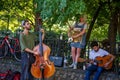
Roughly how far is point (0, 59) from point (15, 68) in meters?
1.53

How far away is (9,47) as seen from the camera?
572 inches

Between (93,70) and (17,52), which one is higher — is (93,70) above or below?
below

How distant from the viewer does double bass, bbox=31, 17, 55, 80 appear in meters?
8.75

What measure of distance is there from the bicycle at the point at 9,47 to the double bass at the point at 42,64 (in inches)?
210

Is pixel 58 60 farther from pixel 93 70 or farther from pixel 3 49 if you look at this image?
pixel 3 49

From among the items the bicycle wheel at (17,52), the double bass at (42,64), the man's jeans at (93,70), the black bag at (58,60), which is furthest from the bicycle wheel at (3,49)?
the double bass at (42,64)

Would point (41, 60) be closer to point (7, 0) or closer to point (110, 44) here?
point (110, 44)

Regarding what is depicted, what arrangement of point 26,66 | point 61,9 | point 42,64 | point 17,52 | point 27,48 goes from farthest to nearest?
point 17,52, point 26,66, point 27,48, point 42,64, point 61,9

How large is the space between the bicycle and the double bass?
5333mm

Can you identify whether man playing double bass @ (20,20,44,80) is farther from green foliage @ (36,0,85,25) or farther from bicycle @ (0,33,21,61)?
bicycle @ (0,33,21,61)

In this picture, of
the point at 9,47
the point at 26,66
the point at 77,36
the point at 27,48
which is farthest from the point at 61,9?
the point at 9,47

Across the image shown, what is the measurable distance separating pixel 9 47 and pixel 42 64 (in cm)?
595

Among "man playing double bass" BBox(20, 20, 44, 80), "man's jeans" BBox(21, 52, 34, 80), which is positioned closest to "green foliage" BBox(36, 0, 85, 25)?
"man playing double bass" BBox(20, 20, 44, 80)

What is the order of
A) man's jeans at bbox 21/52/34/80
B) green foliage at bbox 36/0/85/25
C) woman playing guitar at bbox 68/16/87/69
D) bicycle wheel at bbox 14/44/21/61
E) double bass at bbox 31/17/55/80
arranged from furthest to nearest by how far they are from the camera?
bicycle wheel at bbox 14/44/21/61
woman playing guitar at bbox 68/16/87/69
man's jeans at bbox 21/52/34/80
double bass at bbox 31/17/55/80
green foliage at bbox 36/0/85/25
